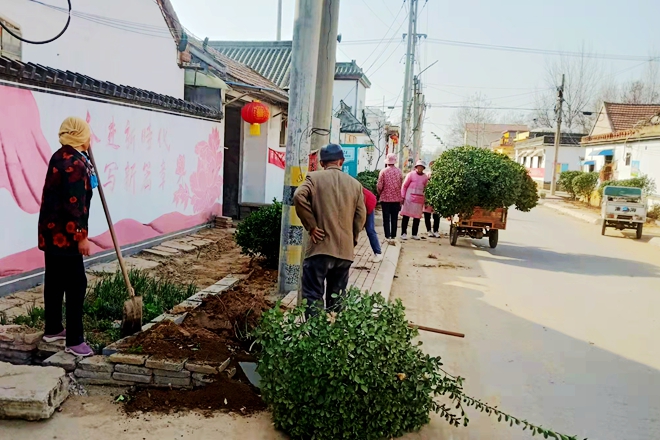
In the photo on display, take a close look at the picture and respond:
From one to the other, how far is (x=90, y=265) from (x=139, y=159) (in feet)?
6.97

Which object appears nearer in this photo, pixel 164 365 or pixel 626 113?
pixel 164 365

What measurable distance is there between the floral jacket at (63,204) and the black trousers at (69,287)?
11 centimetres

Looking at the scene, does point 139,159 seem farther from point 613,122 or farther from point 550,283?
point 613,122

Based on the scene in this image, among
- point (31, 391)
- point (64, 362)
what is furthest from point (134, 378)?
point (31, 391)

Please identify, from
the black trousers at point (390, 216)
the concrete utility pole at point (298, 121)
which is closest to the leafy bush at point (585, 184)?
the black trousers at point (390, 216)

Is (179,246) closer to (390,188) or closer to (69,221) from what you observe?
(390,188)

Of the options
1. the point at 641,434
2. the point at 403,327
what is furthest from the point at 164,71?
the point at 641,434

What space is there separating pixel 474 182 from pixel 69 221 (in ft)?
31.3

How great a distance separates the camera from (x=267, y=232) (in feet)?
27.4

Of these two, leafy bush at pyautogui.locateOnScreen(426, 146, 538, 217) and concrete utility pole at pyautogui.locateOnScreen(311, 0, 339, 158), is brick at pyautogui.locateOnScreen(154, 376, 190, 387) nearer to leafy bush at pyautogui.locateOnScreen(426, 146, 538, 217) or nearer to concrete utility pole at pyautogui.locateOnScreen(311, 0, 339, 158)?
concrete utility pole at pyautogui.locateOnScreen(311, 0, 339, 158)

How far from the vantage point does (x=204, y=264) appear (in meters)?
9.30

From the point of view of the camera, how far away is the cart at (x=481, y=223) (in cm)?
1288

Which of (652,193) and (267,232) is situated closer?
(267,232)

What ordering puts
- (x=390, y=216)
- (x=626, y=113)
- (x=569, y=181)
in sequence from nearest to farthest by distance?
(x=390, y=216) < (x=569, y=181) < (x=626, y=113)
